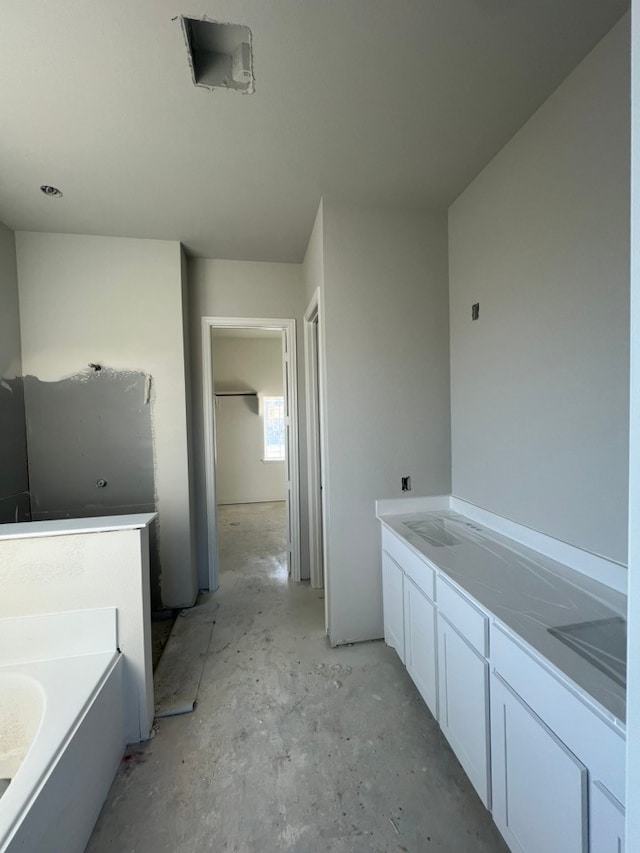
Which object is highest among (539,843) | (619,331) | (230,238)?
(230,238)

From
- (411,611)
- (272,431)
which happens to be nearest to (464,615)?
(411,611)

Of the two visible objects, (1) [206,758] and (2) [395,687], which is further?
(2) [395,687]

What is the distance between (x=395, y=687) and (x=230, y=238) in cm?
309

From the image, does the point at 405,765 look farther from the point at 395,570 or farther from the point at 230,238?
the point at 230,238

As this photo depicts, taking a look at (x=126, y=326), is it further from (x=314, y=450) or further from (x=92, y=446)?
(x=314, y=450)

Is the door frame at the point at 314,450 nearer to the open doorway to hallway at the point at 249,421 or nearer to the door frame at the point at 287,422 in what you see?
the door frame at the point at 287,422

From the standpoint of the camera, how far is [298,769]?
1.39 meters

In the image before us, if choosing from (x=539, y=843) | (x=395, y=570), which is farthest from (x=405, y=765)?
(x=395, y=570)

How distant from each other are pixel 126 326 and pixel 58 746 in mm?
2357

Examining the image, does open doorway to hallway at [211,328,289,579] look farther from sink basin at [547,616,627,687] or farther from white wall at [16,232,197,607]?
sink basin at [547,616,627,687]

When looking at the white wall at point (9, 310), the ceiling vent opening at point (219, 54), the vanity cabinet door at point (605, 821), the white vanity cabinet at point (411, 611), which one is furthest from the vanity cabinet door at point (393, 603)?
the white wall at point (9, 310)

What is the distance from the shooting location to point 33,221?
7.36ft

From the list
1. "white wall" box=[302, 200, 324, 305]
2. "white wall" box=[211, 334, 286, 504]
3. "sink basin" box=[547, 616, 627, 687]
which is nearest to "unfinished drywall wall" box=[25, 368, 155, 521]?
"white wall" box=[302, 200, 324, 305]

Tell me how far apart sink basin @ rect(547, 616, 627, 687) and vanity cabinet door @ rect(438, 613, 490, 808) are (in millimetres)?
292
